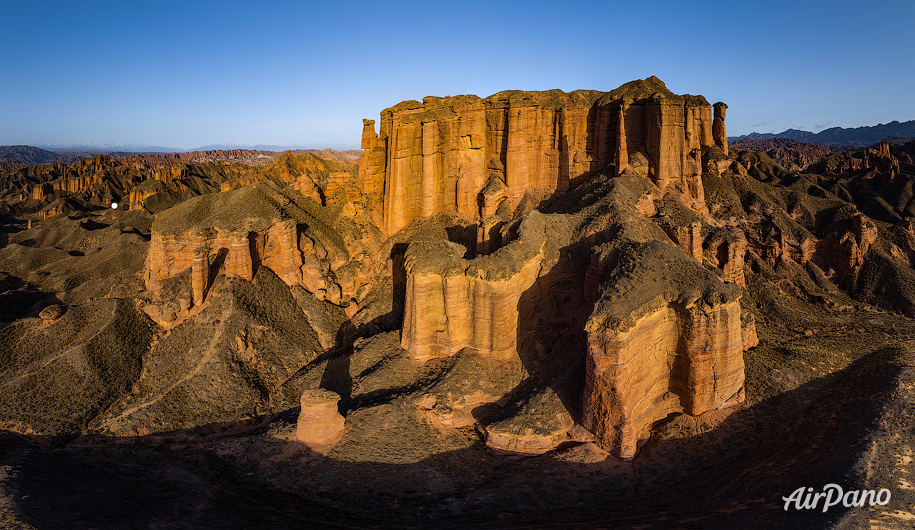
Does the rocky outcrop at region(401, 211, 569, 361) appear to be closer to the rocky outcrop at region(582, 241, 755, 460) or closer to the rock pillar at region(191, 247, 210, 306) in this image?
the rocky outcrop at region(582, 241, 755, 460)

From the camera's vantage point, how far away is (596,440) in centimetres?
2209

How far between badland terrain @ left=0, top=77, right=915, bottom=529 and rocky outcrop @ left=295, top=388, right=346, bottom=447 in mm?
101

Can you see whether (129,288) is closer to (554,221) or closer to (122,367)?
(122,367)

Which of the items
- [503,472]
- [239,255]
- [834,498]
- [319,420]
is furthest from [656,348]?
[239,255]

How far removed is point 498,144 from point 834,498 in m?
33.1

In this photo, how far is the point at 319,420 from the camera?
2372cm

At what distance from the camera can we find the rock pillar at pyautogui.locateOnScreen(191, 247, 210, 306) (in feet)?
107

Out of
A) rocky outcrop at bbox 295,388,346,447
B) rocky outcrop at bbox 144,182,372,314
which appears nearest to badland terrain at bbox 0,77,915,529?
rocky outcrop at bbox 295,388,346,447

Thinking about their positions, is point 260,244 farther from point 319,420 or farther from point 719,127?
point 719,127

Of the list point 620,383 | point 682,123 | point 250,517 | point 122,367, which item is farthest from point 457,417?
point 682,123

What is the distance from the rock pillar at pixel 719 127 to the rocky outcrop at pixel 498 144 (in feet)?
1.20

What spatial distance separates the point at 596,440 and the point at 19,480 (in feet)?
76.6

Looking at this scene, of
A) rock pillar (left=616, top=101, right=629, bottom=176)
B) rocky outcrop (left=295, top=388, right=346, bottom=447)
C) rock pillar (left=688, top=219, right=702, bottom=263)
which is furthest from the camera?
rock pillar (left=616, top=101, right=629, bottom=176)

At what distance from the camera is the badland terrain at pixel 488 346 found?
19.9m
